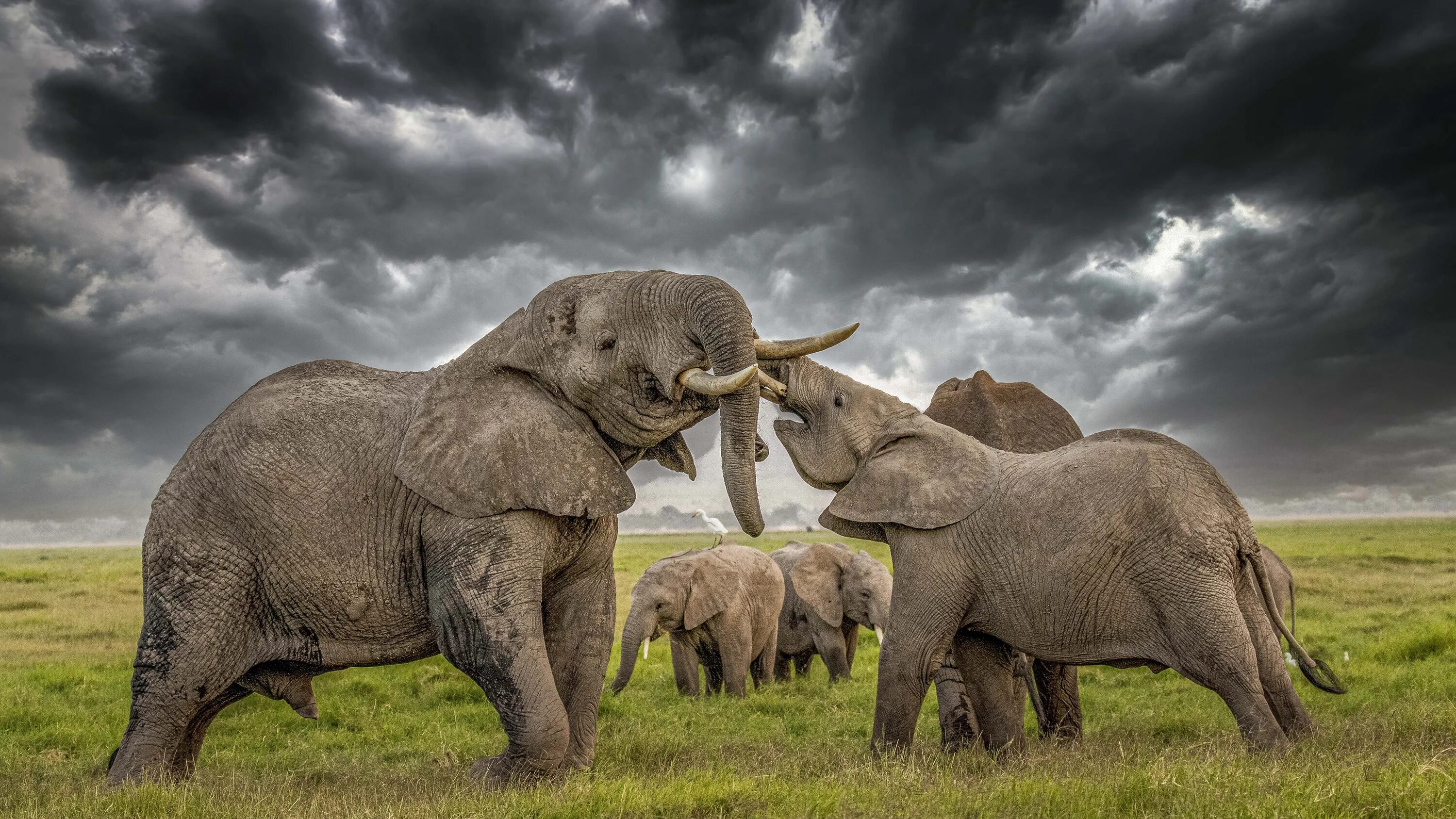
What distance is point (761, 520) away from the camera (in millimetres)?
6195

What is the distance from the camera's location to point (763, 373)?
7578 mm

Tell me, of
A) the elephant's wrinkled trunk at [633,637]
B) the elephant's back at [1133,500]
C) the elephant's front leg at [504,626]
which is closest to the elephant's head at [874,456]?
the elephant's back at [1133,500]

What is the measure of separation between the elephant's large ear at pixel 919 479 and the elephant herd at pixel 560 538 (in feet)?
0.07

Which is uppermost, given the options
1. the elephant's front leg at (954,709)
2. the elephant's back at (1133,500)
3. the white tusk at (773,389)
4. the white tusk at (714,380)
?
the white tusk at (773,389)

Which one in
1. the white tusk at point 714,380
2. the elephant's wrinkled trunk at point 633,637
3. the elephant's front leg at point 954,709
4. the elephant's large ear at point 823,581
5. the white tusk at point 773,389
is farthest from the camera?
the elephant's large ear at point 823,581

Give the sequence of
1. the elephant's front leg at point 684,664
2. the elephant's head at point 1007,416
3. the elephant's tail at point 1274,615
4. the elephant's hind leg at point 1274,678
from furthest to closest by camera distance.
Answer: the elephant's front leg at point 684,664 < the elephant's head at point 1007,416 < the elephant's tail at point 1274,615 < the elephant's hind leg at point 1274,678

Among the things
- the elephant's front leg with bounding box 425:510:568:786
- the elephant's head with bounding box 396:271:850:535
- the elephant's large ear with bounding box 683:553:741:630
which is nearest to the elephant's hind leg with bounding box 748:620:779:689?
the elephant's large ear with bounding box 683:553:741:630

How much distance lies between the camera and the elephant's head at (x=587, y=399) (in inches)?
228

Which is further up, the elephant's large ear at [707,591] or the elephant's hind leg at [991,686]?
the elephant's large ear at [707,591]

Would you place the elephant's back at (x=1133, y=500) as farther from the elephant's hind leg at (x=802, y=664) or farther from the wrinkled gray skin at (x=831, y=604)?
A: the elephant's hind leg at (x=802, y=664)

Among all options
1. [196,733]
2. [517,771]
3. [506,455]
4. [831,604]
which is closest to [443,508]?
[506,455]

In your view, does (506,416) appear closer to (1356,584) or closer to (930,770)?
(930,770)

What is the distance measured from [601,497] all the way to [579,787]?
5.47 ft

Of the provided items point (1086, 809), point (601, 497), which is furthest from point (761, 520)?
point (1086, 809)
